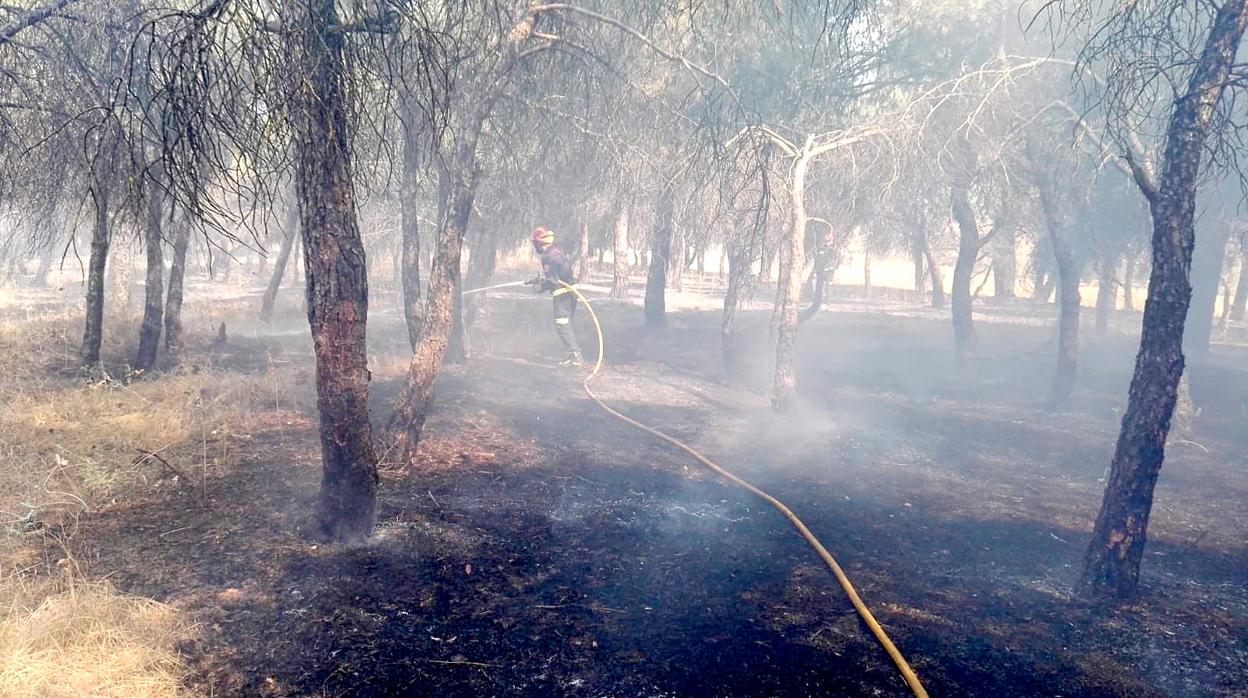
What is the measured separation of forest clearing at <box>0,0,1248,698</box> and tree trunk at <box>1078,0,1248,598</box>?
20 millimetres

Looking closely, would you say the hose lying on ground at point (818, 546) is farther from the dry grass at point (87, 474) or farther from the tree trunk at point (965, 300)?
the tree trunk at point (965, 300)

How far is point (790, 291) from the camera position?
10477 millimetres

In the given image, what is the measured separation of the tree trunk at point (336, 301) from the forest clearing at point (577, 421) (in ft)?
0.08

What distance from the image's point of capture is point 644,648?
414cm

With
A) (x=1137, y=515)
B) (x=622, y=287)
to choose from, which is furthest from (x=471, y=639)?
(x=622, y=287)

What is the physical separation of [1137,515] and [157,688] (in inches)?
218

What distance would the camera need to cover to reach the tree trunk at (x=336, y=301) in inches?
171

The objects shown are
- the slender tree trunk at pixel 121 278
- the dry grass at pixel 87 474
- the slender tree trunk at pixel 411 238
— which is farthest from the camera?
the slender tree trunk at pixel 121 278

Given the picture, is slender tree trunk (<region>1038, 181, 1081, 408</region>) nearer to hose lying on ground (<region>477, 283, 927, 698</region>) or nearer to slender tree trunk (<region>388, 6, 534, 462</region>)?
hose lying on ground (<region>477, 283, 927, 698</region>)

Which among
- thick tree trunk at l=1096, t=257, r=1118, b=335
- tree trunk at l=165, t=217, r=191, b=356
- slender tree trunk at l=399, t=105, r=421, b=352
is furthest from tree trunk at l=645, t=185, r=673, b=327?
thick tree trunk at l=1096, t=257, r=1118, b=335

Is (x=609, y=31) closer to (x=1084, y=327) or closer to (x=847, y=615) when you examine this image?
(x=847, y=615)

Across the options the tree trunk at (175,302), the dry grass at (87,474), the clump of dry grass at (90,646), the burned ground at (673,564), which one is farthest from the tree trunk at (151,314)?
the clump of dry grass at (90,646)

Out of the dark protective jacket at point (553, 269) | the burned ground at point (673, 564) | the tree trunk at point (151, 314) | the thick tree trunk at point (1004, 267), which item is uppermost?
the thick tree trunk at point (1004, 267)

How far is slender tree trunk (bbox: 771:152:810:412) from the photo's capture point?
391 inches
